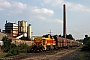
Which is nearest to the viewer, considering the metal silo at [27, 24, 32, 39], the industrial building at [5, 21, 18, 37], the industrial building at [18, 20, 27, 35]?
the industrial building at [5, 21, 18, 37]

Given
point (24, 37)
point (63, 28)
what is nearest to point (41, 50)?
point (63, 28)

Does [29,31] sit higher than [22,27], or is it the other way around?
[22,27]

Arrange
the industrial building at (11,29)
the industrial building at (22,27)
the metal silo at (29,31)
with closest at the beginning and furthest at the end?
the industrial building at (11,29) → the metal silo at (29,31) → the industrial building at (22,27)

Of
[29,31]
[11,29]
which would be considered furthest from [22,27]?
[11,29]

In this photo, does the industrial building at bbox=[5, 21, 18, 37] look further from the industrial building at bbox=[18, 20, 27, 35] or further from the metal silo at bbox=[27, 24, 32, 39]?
the metal silo at bbox=[27, 24, 32, 39]

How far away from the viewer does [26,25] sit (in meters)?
77.5

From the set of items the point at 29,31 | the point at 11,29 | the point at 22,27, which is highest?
the point at 22,27

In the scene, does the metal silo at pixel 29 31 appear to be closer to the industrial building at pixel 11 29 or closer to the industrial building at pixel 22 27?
the industrial building at pixel 22 27

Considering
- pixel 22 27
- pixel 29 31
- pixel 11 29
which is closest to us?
pixel 29 31

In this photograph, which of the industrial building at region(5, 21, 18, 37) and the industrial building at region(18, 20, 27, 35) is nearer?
the industrial building at region(5, 21, 18, 37)

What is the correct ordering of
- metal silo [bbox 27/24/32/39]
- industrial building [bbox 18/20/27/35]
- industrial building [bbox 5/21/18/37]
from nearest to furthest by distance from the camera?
industrial building [bbox 5/21/18/37] < metal silo [bbox 27/24/32/39] < industrial building [bbox 18/20/27/35]

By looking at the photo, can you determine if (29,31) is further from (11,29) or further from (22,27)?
(11,29)

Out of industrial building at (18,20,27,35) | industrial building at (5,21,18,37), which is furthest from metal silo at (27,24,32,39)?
industrial building at (5,21,18,37)

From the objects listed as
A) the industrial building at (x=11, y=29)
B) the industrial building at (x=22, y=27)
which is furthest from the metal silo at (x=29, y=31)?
the industrial building at (x=11, y=29)
